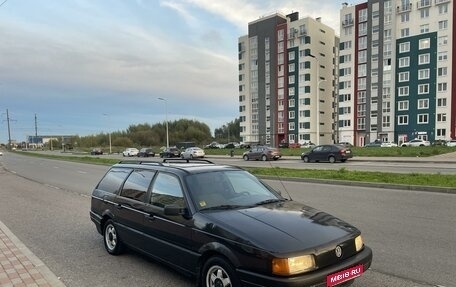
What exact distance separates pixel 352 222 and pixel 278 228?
180 inches

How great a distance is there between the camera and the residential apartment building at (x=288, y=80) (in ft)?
306

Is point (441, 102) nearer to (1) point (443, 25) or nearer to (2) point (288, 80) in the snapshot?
(1) point (443, 25)

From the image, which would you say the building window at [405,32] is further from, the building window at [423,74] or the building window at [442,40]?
the building window at [423,74]

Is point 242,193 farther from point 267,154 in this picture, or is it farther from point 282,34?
point 282,34

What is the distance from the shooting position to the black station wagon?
3527 mm

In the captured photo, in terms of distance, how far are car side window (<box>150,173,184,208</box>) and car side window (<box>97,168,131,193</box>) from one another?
3.51 feet

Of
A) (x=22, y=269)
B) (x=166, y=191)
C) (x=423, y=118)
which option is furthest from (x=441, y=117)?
(x=22, y=269)

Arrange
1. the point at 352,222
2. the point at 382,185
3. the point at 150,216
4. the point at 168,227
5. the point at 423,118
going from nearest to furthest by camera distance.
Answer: the point at 168,227, the point at 150,216, the point at 352,222, the point at 382,185, the point at 423,118

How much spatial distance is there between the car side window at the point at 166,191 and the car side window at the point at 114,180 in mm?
1070

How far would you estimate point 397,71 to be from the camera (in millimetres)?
76500

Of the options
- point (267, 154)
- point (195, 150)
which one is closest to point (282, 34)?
point (195, 150)

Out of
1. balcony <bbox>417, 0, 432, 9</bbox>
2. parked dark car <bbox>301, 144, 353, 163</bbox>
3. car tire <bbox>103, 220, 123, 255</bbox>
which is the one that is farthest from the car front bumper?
balcony <bbox>417, 0, 432, 9</bbox>

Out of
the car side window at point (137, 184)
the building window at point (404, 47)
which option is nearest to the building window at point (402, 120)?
the building window at point (404, 47)

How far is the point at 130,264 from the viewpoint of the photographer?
5.54 meters
